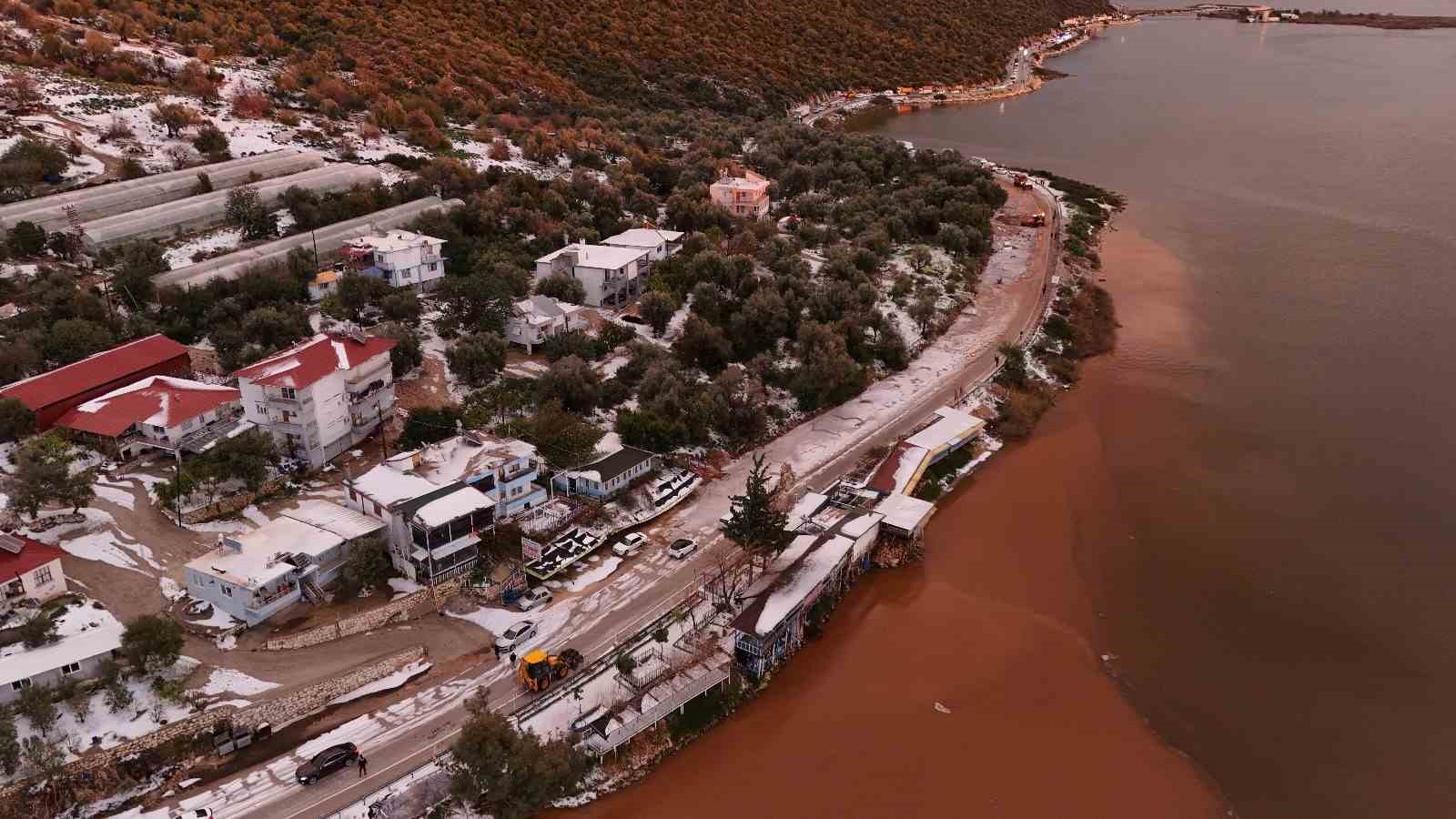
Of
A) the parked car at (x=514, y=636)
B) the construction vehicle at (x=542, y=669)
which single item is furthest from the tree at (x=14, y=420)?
the construction vehicle at (x=542, y=669)

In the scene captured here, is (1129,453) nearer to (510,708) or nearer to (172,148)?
(510,708)

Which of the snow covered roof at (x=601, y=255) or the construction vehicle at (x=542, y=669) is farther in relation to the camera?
the snow covered roof at (x=601, y=255)

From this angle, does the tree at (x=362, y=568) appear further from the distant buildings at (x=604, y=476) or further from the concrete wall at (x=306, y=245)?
the concrete wall at (x=306, y=245)

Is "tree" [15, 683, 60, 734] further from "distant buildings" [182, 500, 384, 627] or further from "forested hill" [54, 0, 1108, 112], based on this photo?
"forested hill" [54, 0, 1108, 112]

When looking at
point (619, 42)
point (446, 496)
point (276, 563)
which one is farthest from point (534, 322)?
point (619, 42)

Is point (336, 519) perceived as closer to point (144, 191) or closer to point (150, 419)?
point (150, 419)

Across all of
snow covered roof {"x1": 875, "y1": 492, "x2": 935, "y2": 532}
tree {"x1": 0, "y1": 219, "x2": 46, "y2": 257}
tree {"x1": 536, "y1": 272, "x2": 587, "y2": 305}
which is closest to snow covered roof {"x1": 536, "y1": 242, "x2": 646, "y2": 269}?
tree {"x1": 536, "y1": 272, "x2": 587, "y2": 305}
